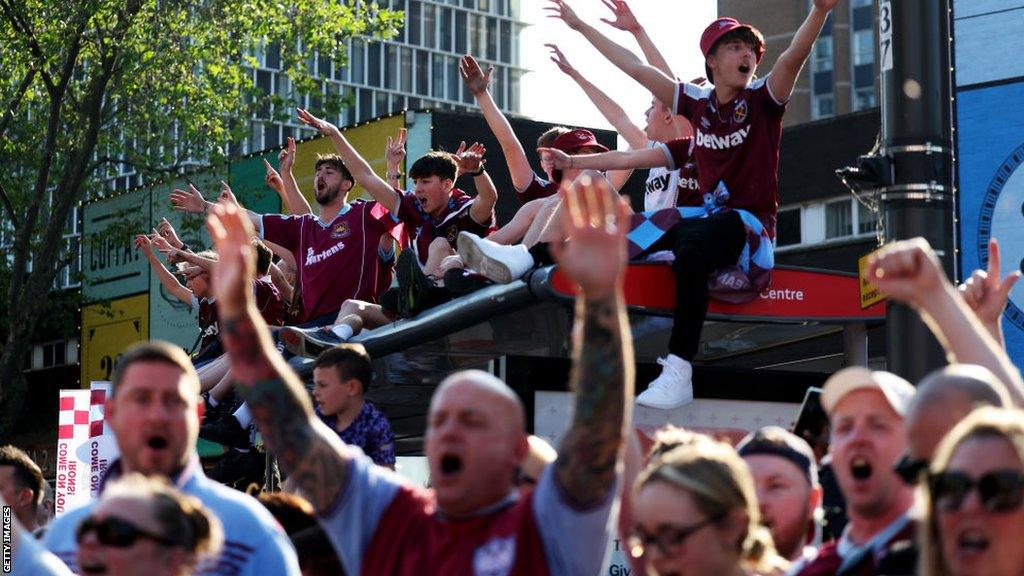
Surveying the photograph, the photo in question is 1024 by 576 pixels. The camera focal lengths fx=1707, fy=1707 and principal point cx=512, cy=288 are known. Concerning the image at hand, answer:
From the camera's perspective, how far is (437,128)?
2567cm

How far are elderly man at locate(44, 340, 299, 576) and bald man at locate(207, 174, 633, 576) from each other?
0.30 metres

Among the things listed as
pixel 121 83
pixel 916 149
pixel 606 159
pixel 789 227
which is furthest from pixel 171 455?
pixel 789 227

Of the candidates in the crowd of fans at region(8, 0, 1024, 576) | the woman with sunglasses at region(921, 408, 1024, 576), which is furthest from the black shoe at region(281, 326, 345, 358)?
the woman with sunglasses at region(921, 408, 1024, 576)

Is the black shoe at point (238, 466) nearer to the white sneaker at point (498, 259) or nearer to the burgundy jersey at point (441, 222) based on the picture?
the burgundy jersey at point (441, 222)

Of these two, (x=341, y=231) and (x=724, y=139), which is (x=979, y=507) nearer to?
(x=724, y=139)

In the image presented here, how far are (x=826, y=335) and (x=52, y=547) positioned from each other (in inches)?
224

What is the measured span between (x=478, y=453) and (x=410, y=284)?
17.2 feet

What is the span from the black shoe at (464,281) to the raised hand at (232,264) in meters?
4.44

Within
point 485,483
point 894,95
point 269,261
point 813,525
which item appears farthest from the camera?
point 269,261

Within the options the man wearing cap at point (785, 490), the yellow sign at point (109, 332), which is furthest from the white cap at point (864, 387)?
the yellow sign at point (109, 332)

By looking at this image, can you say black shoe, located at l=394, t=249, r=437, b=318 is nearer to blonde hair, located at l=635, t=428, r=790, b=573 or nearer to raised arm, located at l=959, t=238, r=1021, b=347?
A: raised arm, located at l=959, t=238, r=1021, b=347

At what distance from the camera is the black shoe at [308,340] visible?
393 inches

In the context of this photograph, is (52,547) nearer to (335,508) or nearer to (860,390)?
(335,508)

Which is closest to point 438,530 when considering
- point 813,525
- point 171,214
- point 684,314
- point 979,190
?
point 813,525
